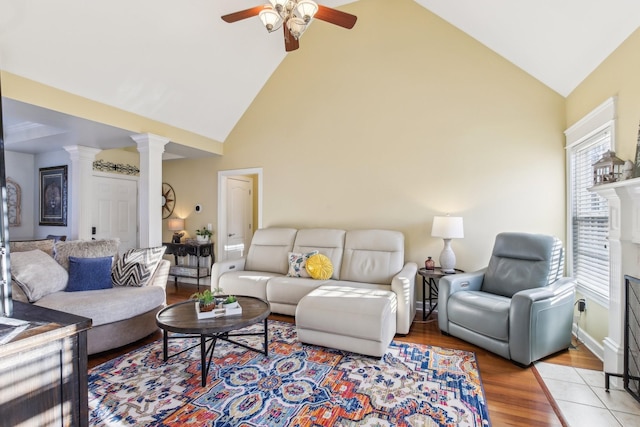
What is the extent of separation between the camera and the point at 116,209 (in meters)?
5.68

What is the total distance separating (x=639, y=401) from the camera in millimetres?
1988

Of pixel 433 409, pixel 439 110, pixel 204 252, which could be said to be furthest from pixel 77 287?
pixel 439 110

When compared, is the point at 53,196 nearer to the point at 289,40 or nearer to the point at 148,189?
the point at 148,189

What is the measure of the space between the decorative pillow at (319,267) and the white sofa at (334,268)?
3.8 inches

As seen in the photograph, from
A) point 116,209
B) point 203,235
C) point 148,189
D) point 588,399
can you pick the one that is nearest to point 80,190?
point 116,209

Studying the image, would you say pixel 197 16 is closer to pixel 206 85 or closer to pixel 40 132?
pixel 206 85

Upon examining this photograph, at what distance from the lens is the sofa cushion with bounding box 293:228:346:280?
4.01 m

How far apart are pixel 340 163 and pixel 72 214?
4266 millimetres

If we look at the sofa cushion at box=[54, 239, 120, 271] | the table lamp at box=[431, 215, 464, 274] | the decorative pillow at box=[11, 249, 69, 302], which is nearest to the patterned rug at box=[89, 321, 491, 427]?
the decorative pillow at box=[11, 249, 69, 302]

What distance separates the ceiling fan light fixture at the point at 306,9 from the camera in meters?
2.09

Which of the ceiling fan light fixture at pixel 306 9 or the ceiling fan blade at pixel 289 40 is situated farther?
the ceiling fan blade at pixel 289 40

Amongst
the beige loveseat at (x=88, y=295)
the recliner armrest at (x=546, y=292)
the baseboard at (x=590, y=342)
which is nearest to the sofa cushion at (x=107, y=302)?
the beige loveseat at (x=88, y=295)

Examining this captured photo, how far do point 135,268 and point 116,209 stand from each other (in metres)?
3.08

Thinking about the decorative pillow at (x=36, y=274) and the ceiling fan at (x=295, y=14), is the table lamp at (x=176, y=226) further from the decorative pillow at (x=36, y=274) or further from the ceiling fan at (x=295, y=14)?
the ceiling fan at (x=295, y=14)
